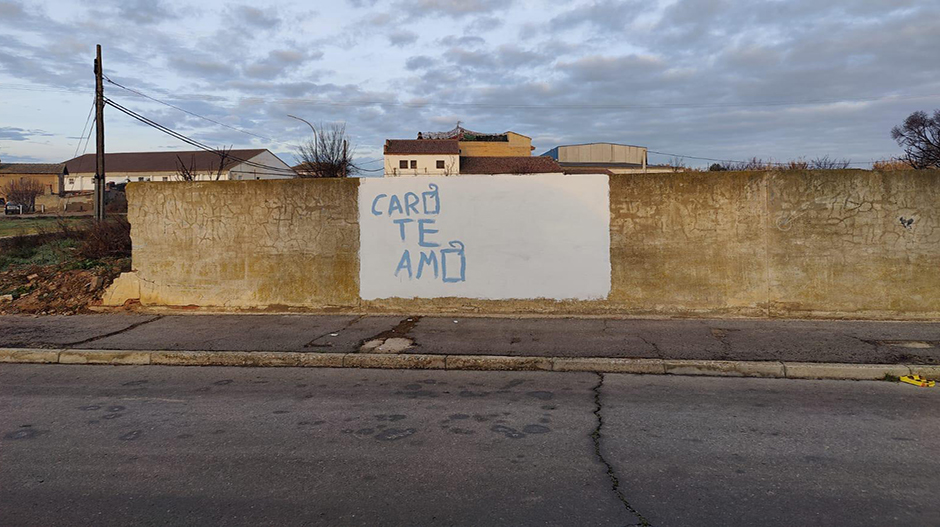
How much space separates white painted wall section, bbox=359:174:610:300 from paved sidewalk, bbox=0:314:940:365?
0.60 metres

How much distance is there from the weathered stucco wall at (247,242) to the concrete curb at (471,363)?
242cm

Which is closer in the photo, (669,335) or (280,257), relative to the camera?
(669,335)

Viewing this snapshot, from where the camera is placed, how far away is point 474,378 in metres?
6.70

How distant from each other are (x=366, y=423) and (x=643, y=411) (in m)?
2.55

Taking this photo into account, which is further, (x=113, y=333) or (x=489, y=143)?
(x=489, y=143)

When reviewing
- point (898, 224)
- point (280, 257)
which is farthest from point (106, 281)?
point (898, 224)

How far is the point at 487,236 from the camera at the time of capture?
373 inches

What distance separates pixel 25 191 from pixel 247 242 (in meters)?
91.2

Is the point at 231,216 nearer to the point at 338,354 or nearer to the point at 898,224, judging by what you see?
the point at 338,354

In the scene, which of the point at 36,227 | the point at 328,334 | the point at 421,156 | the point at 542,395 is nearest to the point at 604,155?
the point at 421,156

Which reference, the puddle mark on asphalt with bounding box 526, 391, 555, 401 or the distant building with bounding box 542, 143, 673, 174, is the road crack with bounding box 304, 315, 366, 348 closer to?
the puddle mark on asphalt with bounding box 526, 391, 555, 401

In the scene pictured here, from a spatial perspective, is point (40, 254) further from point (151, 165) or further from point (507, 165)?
point (151, 165)

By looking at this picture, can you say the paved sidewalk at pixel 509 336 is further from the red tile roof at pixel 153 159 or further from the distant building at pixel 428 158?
the red tile roof at pixel 153 159

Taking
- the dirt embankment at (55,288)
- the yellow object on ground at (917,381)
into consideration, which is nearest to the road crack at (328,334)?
the dirt embankment at (55,288)
